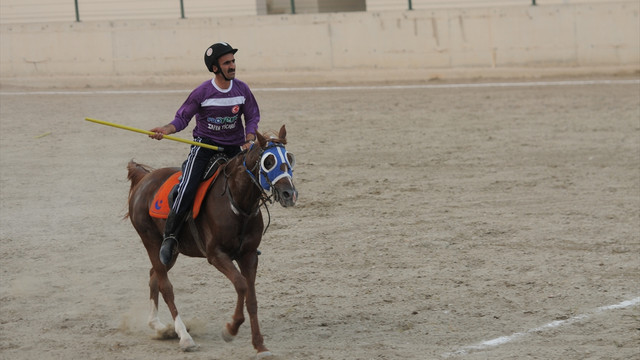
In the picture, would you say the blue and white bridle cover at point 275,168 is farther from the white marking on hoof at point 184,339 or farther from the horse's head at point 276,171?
the white marking on hoof at point 184,339

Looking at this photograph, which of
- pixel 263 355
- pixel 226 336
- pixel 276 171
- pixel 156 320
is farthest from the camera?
pixel 156 320

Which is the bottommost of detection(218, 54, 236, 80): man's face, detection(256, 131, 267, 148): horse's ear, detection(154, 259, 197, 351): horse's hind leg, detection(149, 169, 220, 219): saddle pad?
detection(154, 259, 197, 351): horse's hind leg

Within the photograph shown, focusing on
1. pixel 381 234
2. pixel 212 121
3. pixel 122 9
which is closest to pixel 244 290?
pixel 212 121

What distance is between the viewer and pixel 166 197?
9125 millimetres

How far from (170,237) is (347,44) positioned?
46.4 feet

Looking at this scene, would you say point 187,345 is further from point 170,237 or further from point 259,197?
point 259,197

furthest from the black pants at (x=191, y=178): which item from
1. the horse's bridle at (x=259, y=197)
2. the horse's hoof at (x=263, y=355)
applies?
the horse's hoof at (x=263, y=355)

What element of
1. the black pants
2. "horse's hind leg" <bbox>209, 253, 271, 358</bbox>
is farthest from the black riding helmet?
"horse's hind leg" <bbox>209, 253, 271, 358</bbox>

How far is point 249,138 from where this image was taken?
8.65 m

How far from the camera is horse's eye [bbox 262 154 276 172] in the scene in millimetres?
7883

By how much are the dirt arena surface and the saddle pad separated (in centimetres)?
121

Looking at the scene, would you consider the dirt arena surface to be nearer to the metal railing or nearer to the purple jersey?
the purple jersey

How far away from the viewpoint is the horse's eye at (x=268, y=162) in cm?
788

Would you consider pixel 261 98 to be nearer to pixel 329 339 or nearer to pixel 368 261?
pixel 368 261
